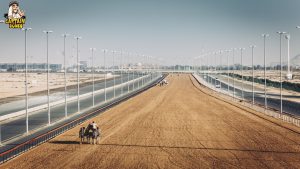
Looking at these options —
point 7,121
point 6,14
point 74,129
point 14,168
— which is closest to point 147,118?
point 74,129

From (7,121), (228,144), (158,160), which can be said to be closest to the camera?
(158,160)

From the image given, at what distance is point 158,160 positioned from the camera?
31469mm

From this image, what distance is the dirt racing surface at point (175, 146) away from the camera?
30438 mm

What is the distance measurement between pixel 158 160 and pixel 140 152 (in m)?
3.17

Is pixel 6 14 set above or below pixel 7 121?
above

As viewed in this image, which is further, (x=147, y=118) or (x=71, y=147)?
(x=147, y=118)

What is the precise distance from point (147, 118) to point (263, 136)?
19.2 metres

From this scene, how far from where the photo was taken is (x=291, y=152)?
3447 centimetres

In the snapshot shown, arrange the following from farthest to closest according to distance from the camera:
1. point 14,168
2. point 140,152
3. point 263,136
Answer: point 263,136 < point 140,152 < point 14,168

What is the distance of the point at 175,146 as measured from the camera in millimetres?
37125

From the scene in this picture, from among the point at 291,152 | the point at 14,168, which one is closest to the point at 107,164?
the point at 14,168

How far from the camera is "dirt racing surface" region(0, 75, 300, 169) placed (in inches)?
1198

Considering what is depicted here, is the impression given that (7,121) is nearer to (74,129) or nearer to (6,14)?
(74,129)

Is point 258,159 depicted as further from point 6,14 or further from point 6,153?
point 6,14
